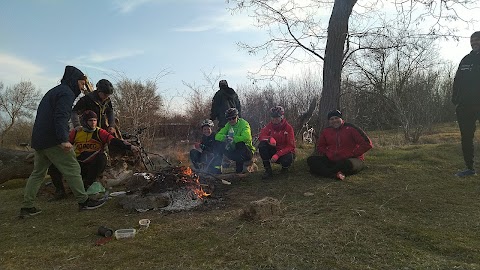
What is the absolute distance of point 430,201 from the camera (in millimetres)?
4418

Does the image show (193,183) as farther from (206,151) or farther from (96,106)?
(96,106)

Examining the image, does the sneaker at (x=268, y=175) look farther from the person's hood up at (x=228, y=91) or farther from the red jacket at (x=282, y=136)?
the person's hood up at (x=228, y=91)

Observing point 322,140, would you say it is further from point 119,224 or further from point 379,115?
point 379,115

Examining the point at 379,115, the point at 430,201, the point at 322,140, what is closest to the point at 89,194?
the point at 322,140

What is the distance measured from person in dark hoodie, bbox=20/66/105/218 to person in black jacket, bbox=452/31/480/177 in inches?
215

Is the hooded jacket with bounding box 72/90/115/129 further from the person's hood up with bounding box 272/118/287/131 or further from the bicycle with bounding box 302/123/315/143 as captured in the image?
the bicycle with bounding box 302/123/315/143

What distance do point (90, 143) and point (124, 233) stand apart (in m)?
2.30

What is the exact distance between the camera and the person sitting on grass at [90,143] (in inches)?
215

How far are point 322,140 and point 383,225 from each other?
253 cm

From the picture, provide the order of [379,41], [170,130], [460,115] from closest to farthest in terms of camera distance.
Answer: [460,115], [379,41], [170,130]

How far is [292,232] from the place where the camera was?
11.7 ft

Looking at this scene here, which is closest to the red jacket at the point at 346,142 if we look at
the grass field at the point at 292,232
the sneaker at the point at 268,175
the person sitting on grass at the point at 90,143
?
the grass field at the point at 292,232

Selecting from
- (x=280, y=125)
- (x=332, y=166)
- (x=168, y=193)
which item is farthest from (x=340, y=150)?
(x=168, y=193)

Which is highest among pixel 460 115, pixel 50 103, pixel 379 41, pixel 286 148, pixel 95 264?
pixel 379 41
